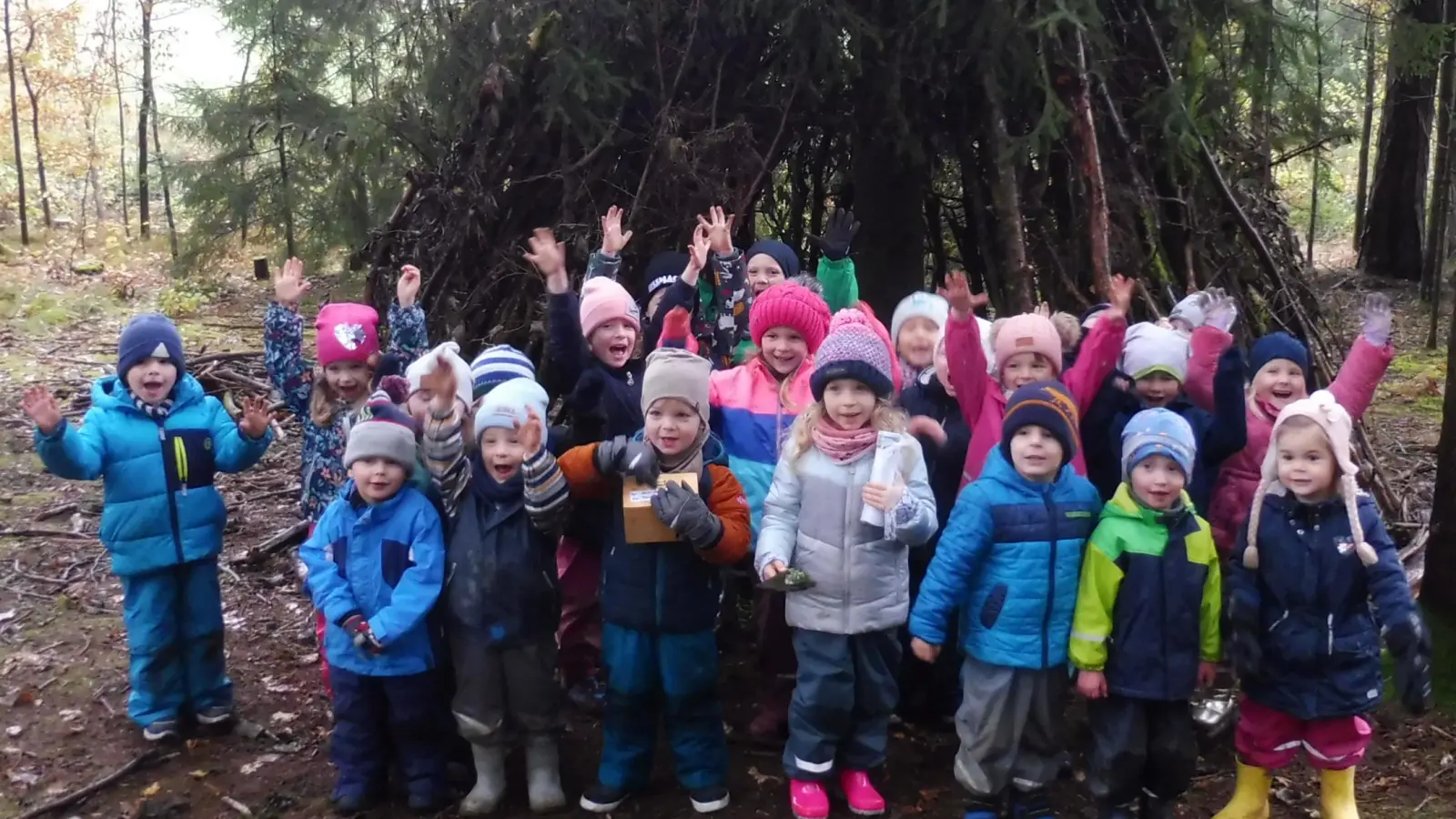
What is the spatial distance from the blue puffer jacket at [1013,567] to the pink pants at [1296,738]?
0.65 metres

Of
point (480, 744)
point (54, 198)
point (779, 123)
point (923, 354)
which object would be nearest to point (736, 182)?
point (779, 123)

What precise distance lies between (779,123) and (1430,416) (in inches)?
248

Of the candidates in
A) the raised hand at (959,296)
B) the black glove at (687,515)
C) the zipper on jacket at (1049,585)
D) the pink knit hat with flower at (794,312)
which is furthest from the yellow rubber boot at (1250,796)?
the pink knit hat with flower at (794,312)

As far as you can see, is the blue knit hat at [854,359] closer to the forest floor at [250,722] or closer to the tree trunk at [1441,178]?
the forest floor at [250,722]

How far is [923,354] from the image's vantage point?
12.9 ft

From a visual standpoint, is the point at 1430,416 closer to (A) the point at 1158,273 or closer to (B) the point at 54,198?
(A) the point at 1158,273

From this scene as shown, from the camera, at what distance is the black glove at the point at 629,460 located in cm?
320

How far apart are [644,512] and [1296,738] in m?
2.08

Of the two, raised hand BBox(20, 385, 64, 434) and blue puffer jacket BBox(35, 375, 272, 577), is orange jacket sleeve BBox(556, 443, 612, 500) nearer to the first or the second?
blue puffer jacket BBox(35, 375, 272, 577)

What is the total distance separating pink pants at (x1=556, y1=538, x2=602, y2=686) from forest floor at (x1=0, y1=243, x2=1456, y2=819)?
22cm

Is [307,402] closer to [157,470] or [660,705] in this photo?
[157,470]

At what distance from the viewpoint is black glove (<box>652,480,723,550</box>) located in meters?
3.07

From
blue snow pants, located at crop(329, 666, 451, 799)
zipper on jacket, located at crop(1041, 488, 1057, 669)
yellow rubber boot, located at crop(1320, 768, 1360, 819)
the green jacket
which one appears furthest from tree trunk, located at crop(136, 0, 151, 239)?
yellow rubber boot, located at crop(1320, 768, 1360, 819)

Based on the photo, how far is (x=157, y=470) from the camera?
12.6 ft
